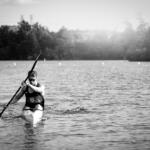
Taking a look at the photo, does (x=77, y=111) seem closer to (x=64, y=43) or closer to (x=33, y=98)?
(x=33, y=98)

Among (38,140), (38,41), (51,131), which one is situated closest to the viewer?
(38,140)

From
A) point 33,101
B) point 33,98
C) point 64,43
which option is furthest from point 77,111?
point 64,43

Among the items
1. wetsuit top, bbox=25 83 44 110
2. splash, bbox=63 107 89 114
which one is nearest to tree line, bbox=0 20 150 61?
splash, bbox=63 107 89 114

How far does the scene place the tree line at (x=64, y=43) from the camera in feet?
468

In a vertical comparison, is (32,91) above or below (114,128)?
above

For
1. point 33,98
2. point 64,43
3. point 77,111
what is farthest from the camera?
point 64,43

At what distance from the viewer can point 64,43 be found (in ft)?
517

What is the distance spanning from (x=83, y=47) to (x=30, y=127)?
143772 mm

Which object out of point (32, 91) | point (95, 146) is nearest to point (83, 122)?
point (32, 91)

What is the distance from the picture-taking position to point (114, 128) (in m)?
13.2

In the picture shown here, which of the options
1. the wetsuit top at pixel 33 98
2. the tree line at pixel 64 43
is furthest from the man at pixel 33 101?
the tree line at pixel 64 43

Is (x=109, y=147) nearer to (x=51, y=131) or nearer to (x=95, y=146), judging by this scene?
(x=95, y=146)

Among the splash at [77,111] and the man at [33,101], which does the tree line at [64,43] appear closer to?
the splash at [77,111]

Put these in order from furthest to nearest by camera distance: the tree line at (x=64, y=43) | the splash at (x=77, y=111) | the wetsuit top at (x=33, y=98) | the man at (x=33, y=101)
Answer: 1. the tree line at (x=64, y=43)
2. the splash at (x=77, y=111)
3. the wetsuit top at (x=33, y=98)
4. the man at (x=33, y=101)
